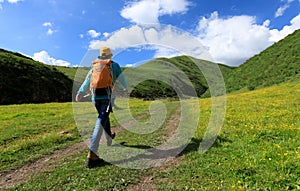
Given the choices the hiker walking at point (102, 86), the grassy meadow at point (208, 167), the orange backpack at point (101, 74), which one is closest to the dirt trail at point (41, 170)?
the grassy meadow at point (208, 167)

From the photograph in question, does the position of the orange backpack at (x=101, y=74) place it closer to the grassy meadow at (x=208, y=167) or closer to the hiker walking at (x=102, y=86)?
the hiker walking at (x=102, y=86)

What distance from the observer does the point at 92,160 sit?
951 centimetres

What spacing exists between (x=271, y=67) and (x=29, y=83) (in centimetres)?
5699

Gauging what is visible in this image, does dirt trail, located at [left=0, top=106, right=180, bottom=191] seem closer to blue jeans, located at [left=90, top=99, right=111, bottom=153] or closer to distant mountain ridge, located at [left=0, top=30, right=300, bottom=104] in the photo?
blue jeans, located at [left=90, top=99, right=111, bottom=153]

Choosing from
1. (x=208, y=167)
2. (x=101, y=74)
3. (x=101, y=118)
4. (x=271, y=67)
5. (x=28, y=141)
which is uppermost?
(x=271, y=67)

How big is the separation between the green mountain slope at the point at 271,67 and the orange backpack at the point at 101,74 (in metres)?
44.6

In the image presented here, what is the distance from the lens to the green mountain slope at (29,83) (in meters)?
61.5

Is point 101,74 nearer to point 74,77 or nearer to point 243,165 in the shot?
point 243,165

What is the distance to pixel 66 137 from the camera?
50.9 ft

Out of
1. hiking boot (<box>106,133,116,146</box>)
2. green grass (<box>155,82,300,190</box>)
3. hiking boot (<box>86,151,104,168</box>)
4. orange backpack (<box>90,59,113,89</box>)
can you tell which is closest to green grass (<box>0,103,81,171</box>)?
hiking boot (<box>106,133,116,146</box>)

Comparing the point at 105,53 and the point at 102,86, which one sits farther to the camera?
the point at 105,53

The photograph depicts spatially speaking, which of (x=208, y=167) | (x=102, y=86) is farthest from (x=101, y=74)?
(x=208, y=167)

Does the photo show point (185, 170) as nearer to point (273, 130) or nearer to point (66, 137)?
point (273, 130)

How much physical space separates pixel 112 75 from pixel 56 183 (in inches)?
164
